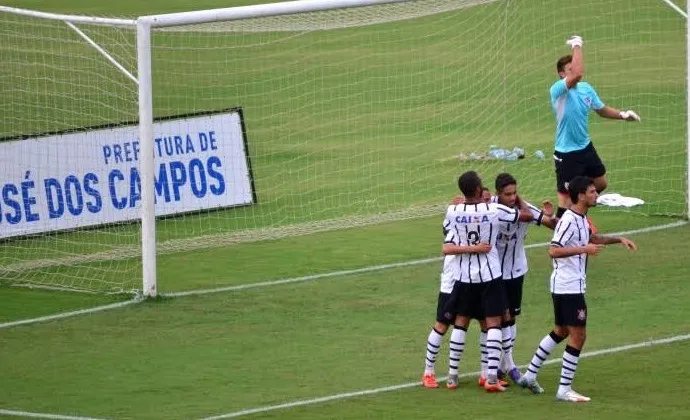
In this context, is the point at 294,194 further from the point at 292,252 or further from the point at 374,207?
the point at 292,252

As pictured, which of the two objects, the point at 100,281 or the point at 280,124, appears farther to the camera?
the point at 280,124

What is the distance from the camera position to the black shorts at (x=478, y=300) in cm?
1320

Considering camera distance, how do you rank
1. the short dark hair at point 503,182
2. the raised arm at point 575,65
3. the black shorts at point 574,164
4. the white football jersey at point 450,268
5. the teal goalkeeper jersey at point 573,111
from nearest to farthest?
1. the white football jersey at point 450,268
2. the short dark hair at point 503,182
3. the raised arm at point 575,65
4. the teal goalkeeper jersey at point 573,111
5. the black shorts at point 574,164

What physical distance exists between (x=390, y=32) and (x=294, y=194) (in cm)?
584

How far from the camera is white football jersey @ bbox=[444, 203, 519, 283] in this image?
43.2 feet

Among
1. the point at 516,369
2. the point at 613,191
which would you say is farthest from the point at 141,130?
the point at 613,191

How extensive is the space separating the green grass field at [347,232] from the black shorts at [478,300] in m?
0.65

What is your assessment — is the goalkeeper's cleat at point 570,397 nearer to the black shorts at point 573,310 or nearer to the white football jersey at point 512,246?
the black shorts at point 573,310

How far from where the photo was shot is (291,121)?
25.9 metres

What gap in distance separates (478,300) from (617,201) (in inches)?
350

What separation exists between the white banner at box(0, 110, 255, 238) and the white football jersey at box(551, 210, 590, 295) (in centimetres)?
876

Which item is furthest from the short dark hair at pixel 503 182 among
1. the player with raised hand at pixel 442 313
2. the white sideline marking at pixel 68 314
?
the white sideline marking at pixel 68 314

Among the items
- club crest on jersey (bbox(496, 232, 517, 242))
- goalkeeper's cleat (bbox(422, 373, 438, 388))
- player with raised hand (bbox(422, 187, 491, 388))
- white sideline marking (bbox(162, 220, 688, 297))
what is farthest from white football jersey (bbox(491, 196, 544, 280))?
white sideline marking (bbox(162, 220, 688, 297))

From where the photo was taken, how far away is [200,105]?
2569 cm
